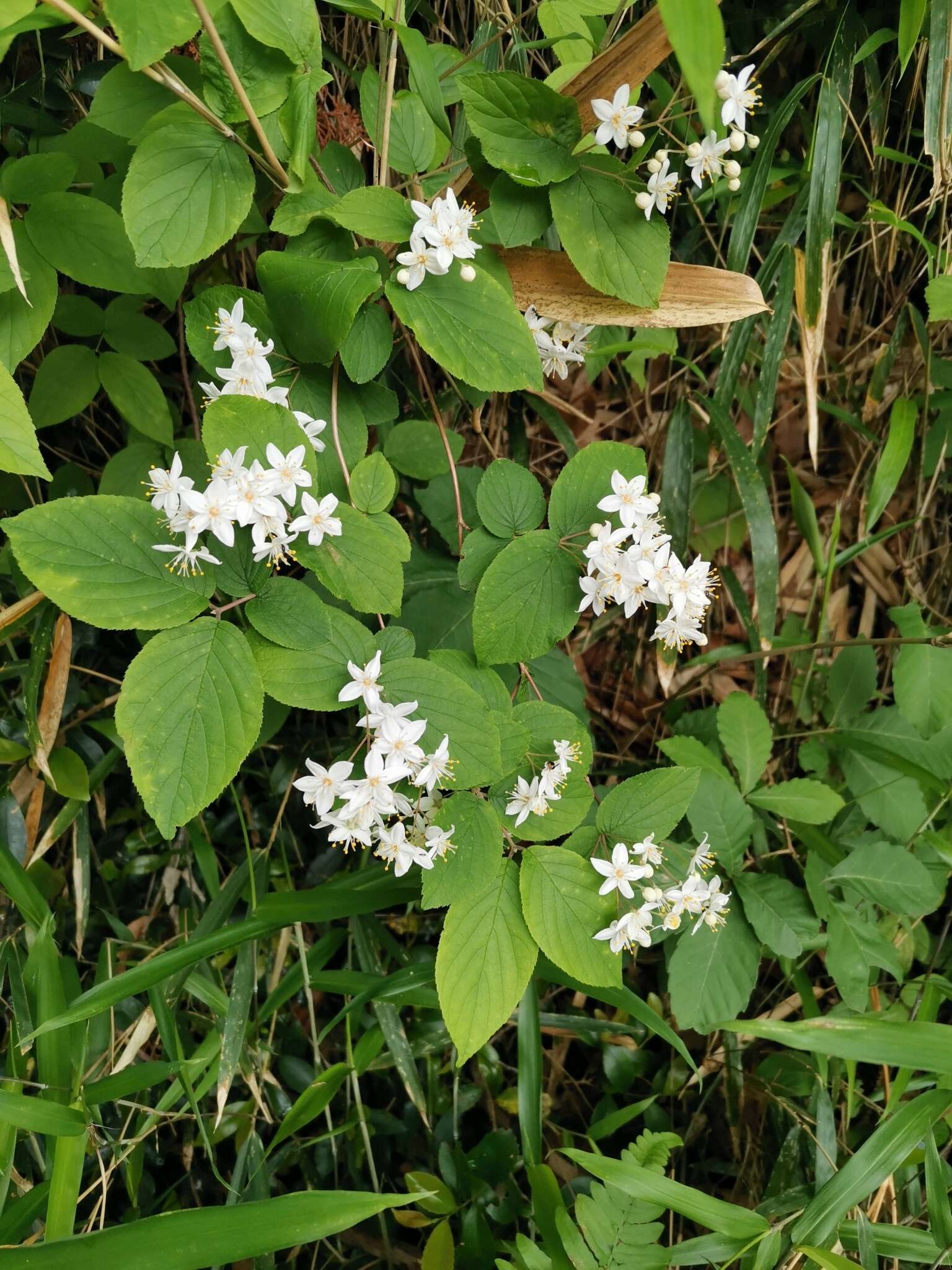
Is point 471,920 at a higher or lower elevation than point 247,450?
lower

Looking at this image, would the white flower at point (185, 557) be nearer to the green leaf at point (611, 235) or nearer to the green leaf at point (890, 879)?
the green leaf at point (611, 235)

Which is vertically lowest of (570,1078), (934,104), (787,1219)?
(570,1078)

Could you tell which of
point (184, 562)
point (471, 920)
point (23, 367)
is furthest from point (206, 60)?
point (471, 920)

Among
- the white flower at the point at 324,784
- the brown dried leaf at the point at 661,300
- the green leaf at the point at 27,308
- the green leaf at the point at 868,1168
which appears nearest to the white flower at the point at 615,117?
the brown dried leaf at the point at 661,300

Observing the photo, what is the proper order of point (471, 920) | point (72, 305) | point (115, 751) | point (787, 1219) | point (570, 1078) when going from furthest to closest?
Result: point (570, 1078) → point (115, 751) → point (787, 1219) → point (72, 305) → point (471, 920)

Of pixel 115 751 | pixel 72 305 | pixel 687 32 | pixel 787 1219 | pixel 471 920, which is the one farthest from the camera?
pixel 115 751

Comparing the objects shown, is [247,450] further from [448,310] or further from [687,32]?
[687,32]

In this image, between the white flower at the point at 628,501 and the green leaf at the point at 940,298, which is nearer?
the white flower at the point at 628,501
